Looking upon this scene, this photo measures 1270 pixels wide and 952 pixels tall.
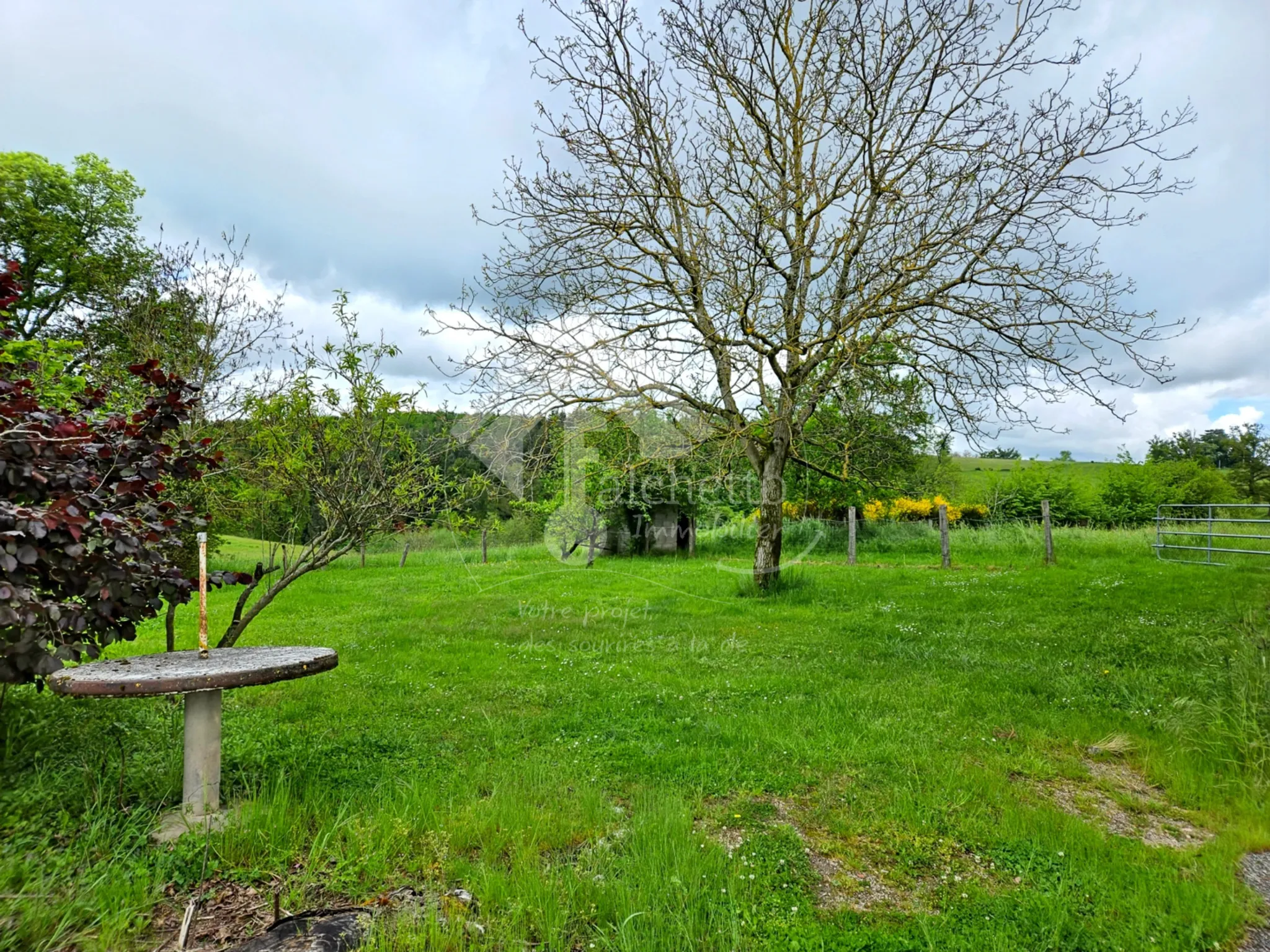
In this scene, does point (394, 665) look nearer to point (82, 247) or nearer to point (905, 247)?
point (905, 247)

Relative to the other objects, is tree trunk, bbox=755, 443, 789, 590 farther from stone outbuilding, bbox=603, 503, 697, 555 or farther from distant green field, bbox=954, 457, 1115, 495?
distant green field, bbox=954, 457, 1115, 495

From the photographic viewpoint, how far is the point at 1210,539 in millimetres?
14844

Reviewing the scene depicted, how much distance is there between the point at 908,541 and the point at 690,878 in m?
20.2

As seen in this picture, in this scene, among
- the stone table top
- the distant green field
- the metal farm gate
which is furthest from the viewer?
the distant green field

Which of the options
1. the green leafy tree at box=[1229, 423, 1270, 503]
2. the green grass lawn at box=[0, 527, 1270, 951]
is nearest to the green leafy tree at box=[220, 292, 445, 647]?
the green grass lawn at box=[0, 527, 1270, 951]

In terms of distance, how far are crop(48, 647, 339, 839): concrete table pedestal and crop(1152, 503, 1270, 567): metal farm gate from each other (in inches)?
582

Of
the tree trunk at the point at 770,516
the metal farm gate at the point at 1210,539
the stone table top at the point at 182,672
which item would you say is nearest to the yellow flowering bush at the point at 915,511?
the metal farm gate at the point at 1210,539

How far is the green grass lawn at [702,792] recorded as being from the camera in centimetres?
261

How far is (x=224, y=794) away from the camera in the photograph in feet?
11.8

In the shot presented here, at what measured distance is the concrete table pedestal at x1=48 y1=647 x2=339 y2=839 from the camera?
2.87 meters

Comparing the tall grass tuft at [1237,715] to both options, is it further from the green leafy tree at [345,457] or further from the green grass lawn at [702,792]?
the green leafy tree at [345,457]

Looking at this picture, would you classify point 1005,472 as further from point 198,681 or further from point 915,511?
point 198,681

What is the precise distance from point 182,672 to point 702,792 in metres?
2.92

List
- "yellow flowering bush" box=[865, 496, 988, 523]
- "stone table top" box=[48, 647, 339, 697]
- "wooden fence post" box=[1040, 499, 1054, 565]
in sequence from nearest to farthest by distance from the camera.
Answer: "stone table top" box=[48, 647, 339, 697]
"wooden fence post" box=[1040, 499, 1054, 565]
"yellow flowering bush" box=[865, 496, 988, 523]
